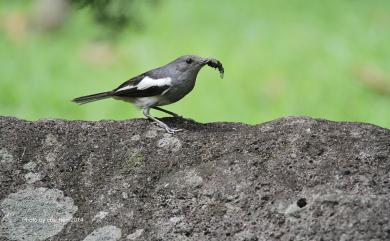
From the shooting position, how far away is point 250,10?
38.4ft

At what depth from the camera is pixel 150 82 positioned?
4527mm

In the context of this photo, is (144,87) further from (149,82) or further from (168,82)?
(168,82)

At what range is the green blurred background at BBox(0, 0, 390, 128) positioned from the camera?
8148mm

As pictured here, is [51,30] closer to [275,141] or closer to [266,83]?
[266,83]

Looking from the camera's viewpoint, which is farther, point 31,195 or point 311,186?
point 31,195

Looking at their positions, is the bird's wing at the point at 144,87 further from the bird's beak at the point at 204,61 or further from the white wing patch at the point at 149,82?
the bird's beak at the point at 204,61

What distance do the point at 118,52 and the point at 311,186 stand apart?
7.14m

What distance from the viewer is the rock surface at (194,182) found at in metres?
3.20

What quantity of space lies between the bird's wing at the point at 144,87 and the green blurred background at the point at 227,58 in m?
2.36

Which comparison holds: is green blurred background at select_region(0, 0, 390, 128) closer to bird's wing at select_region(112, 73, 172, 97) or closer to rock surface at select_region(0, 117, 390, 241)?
bird's wing at select_region(112, 73, 172, 97)

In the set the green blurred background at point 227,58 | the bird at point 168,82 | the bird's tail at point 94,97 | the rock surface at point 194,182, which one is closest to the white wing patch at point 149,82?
the bird at point 168,82

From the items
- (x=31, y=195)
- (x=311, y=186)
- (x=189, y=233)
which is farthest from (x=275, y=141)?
(x=31, y=195)

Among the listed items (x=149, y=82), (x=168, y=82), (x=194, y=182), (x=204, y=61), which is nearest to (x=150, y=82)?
(x=149, y=82)

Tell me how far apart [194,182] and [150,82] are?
1.23 metres
